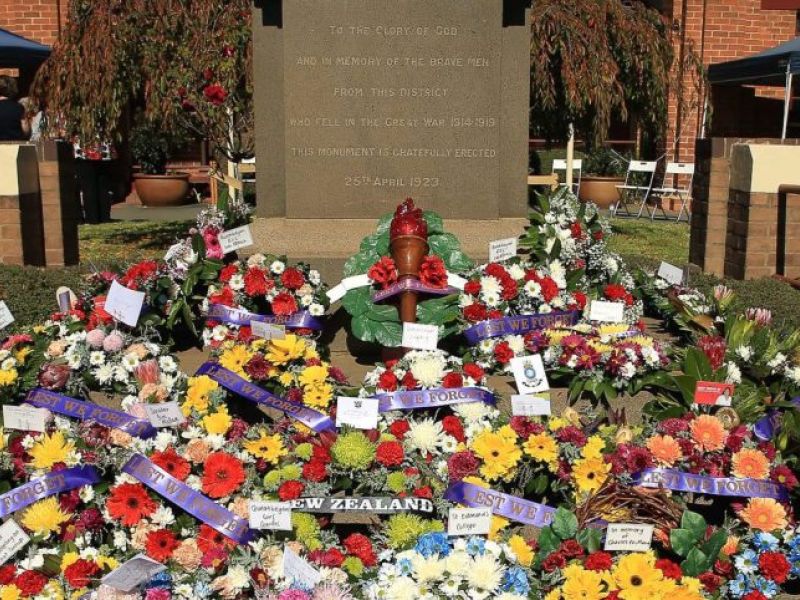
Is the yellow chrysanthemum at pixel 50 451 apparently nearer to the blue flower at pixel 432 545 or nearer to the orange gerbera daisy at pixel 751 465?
the blue flower at pixel 432 545

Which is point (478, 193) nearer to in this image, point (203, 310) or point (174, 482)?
point (203, 310)

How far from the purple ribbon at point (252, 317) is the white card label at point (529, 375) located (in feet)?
3.52

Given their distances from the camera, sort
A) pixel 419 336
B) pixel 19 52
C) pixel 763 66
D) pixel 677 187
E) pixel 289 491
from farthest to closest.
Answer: pixel 677 187
pixel 763 66
pixel 19 52
pixel 419 336
pixel 289 491

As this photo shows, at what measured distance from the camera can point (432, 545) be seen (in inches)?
123

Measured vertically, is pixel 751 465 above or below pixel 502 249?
below

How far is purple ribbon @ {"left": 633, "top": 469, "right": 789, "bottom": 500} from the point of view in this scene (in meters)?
3.46

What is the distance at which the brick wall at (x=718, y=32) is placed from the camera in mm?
16547

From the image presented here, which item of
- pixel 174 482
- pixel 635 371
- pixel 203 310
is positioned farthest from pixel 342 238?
pixel 174 482

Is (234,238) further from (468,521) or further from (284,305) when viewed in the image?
(468,521)

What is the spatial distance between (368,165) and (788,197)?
153 inches

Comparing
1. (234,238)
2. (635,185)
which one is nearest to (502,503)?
(234,238)

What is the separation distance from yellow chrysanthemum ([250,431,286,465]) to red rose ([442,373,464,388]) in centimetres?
A: 75

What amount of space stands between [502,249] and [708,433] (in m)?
1.65

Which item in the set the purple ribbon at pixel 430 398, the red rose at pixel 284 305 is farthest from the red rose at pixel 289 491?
the red rose at pixel 284 305
